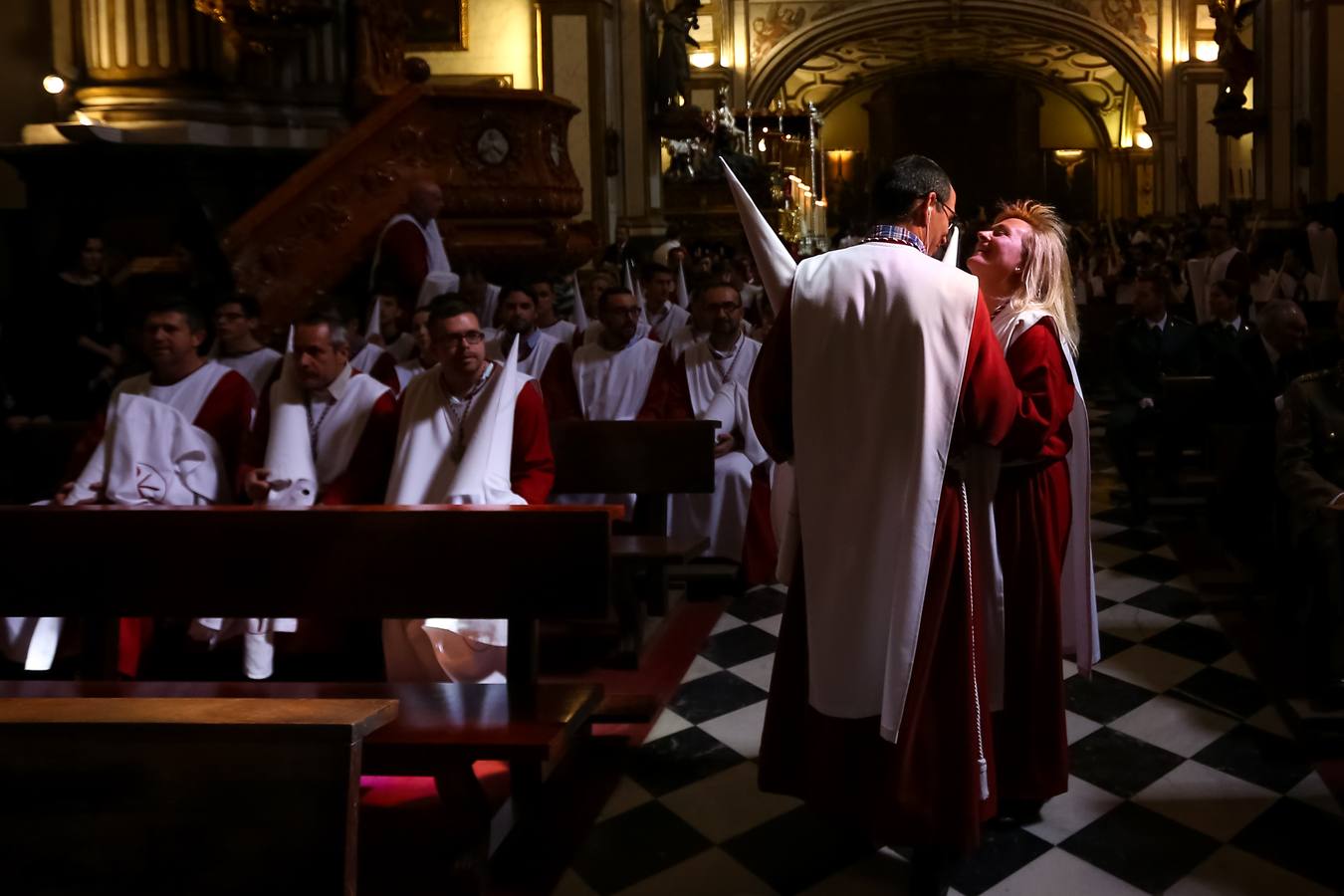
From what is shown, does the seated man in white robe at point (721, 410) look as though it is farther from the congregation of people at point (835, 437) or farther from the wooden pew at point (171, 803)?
the wooden pew at point (171, 803)

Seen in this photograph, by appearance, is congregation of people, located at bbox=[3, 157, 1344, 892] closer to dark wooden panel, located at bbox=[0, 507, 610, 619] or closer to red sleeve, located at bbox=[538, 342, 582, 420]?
red sleeve, located at bbox=[538, 342, 582, 420]

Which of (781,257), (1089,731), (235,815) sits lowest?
(1089,731)

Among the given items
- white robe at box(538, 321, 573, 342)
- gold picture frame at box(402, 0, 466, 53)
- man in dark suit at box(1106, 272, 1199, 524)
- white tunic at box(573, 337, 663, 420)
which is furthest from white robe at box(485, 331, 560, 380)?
gold picture frame at box(402, 0, 466, 53)

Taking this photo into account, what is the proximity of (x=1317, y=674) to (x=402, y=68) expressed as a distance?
26.0ft

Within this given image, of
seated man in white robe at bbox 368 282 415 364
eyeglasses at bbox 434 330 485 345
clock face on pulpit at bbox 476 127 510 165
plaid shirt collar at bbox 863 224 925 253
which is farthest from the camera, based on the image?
clock face on pulpit at bbox 476 127 510 165

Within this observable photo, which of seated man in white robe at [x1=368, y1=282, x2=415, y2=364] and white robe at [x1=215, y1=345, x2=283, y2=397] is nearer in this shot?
white robe at [x1=215, y1=345, x2=283, y2=397]

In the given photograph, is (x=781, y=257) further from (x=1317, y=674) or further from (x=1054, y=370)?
(x=1317, y=674)

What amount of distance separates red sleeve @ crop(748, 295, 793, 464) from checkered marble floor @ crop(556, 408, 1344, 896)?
1.03 meters

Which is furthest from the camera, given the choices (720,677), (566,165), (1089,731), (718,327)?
(566,165)

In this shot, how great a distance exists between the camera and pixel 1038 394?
3070 millimetres

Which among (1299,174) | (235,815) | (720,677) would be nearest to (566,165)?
(720,677)

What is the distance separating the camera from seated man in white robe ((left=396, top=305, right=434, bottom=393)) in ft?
19.6

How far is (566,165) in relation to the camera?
8.66 m

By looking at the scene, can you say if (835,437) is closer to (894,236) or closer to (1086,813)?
A: (894,236)
